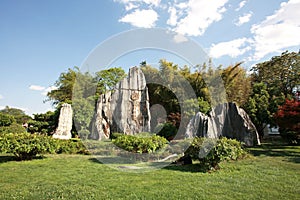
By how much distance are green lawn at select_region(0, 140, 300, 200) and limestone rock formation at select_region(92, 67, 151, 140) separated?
595 centimetres

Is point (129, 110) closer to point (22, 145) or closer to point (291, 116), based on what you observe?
point (22, 145)

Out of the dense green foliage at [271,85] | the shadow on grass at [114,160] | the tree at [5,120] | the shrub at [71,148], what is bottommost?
the shadow on grass at [114,160]

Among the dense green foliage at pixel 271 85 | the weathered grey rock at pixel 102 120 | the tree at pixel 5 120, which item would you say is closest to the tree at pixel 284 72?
the dense green foliage at pixel 271 85

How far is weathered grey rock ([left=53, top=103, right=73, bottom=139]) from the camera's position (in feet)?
50.6

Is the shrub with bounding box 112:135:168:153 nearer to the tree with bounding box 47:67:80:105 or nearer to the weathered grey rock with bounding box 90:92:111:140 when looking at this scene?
the weathered grey rock with bounding box 90:92:111:140

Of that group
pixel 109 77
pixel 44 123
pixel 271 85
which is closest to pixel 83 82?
pixel 109 77

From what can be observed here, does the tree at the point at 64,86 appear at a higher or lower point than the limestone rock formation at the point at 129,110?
higher

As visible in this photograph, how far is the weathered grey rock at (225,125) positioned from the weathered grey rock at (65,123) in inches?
355

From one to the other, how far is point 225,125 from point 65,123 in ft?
34.9

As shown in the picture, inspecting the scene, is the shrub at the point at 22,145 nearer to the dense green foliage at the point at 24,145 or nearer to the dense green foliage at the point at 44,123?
the dense green foliage at the point at 24,145

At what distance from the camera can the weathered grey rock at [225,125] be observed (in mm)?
10688

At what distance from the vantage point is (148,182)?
5230 mm

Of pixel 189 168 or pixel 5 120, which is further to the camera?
pixel 5 120

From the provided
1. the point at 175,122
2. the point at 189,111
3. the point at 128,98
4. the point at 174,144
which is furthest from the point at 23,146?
the point at 189,111
